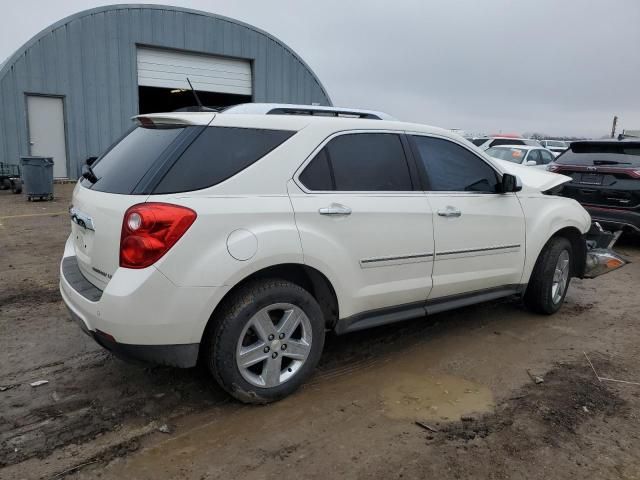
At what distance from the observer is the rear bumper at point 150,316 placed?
2811mm

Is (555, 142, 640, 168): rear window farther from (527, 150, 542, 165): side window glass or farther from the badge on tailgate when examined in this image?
the badge on tailgate

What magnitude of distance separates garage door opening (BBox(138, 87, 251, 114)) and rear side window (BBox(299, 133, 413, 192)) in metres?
16.6

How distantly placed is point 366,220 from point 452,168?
43.0 inches

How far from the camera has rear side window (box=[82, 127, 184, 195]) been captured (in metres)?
3.12

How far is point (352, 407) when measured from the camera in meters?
3.32

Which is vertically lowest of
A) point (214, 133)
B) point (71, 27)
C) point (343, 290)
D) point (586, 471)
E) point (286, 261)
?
point (586, 471)

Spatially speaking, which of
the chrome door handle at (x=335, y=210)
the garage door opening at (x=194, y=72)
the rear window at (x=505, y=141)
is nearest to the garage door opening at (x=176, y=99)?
the garage door opening at (x=194, y=72)

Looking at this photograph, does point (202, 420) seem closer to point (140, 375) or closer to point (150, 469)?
point (150, 469)

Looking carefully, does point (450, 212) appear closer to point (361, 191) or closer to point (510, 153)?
point (361, 191)

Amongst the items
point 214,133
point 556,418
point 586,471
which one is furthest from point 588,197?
point 214,133

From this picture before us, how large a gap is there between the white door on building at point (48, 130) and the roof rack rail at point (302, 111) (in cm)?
1427

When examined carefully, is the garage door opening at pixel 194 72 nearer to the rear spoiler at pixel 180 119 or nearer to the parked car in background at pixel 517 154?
the parked car in background at pixel 517 154

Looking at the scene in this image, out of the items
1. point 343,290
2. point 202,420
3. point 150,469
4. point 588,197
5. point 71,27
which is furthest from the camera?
point 71,27

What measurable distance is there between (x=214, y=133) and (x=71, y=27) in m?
15.3
